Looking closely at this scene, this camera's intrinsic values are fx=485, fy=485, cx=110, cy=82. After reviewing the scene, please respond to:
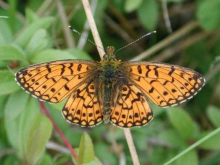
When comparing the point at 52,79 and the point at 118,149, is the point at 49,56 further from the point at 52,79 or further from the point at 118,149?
the point at 118,149

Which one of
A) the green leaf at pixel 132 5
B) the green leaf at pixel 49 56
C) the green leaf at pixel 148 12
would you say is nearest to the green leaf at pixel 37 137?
the green leaf at pixel 49 56

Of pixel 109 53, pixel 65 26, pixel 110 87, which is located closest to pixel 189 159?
pixel 110 87

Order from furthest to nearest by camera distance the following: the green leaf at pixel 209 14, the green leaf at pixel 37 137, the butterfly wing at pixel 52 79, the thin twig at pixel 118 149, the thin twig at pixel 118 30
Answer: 1. the thin twig at pixel 118 30
2. the green leaf at pixel 209 14
3. the thin twig at pixel 118 149
4. the butterfly wing at pixel 52 79
5. the green leaf at pixel 37 137

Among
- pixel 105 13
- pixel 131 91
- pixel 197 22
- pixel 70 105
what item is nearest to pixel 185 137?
pixel 131 91

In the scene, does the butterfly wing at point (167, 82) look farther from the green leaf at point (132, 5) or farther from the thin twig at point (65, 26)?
the thin twig at point (65, 26)

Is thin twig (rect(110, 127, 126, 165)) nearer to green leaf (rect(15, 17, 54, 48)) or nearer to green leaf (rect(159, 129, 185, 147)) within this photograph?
green leaf (rect(159, 129, 185, 147))
